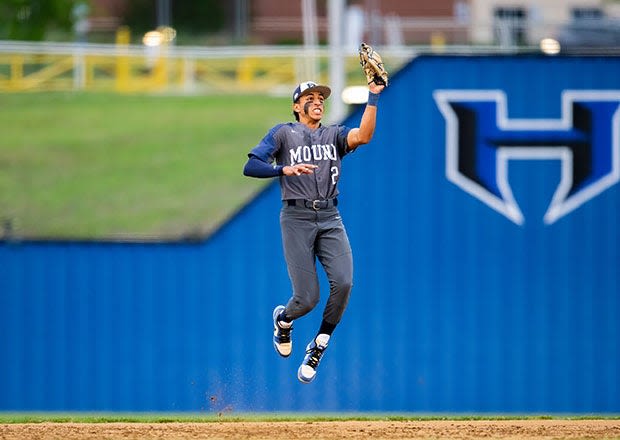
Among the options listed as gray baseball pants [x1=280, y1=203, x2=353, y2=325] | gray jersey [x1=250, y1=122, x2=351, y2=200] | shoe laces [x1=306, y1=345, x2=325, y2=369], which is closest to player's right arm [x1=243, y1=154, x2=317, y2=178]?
gray jersey [x1=250, y1=122, x2=351, y2=200]

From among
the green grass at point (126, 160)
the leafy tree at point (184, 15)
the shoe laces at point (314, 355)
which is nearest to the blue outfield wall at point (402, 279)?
the shoe laces at point (314, 355)

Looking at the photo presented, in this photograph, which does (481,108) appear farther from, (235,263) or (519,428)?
(519,428)

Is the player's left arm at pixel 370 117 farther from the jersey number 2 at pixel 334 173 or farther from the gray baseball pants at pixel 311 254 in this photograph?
the gray baseball pants at pixel 311 254

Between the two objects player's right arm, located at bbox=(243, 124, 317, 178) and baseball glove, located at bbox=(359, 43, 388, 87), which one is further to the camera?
baseball glove, located at bbox=(359, 43, 388, 87)

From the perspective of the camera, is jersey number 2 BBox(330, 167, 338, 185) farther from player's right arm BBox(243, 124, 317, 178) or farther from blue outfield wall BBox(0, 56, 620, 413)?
blue outfield wall BBox(0, 56, 620, 413)

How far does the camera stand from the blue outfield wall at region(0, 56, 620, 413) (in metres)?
14.1

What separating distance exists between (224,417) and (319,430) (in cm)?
265

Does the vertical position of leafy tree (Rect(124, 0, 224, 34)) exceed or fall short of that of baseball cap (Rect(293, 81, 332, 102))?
it exceeds it

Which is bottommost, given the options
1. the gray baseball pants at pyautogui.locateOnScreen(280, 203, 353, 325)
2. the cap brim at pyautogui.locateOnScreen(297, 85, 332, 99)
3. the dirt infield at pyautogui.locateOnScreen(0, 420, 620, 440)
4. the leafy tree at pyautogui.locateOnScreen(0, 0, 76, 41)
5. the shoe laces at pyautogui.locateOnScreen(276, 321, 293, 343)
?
the dirt infield at pyautogui.locateOnScreen(0, 420, 620, 440)

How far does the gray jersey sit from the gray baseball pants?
0.50 ft

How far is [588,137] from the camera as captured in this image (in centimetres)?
1420

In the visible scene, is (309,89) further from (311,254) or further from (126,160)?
(126,160)

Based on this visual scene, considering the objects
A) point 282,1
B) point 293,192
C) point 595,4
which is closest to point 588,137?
point 293,192

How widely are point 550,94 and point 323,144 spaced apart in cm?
405
